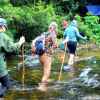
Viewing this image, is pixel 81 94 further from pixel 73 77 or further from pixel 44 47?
pixel 73 77

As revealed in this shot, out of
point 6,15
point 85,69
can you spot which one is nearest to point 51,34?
point 85,69

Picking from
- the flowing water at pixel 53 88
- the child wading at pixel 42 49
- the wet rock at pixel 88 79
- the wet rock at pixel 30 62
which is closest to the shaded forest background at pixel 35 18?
the wet rock at pixel 30 62

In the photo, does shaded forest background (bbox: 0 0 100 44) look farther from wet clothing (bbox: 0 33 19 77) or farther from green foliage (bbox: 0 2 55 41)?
wet clothing (bbox: 0 33 19 77)

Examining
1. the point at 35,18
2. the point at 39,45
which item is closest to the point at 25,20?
the point at 35,18

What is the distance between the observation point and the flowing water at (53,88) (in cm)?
1151

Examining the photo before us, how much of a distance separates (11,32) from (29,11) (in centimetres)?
302

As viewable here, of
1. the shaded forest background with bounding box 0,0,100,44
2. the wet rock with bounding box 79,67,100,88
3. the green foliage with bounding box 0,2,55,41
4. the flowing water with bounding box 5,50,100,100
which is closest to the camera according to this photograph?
the flowing water with bounding box 5,50,100,100

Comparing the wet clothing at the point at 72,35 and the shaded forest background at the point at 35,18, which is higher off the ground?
the wet clothing at the point at 72,35

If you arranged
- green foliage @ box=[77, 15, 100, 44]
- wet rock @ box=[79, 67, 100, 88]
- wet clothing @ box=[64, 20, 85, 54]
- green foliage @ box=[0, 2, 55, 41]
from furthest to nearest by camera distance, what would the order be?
green foliage @ box=[77, 15, 100, 44] → green foliage @ box=[0, 2, 55, 41] → wet clothing @ box=[64, 20, 85, 54] → wet rock @ box=[79, 67, 100, 88]

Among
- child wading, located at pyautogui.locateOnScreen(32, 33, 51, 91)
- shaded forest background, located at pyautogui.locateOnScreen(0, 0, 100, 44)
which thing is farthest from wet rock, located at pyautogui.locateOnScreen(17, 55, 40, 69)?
child wading, located at pyautogui.locateOnScreen(32, 33, 51, 91)

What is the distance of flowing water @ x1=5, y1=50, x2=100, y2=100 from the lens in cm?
1151

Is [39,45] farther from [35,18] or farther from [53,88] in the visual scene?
[35,18]

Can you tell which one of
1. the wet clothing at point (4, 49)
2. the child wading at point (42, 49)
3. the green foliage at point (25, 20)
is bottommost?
the green foliage at point (25, 20)

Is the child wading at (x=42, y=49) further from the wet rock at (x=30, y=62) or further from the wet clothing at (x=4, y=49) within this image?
the wet rock at (x=30, y=62)
